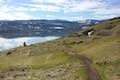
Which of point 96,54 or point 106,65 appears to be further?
point 96,54

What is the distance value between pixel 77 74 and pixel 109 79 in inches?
316

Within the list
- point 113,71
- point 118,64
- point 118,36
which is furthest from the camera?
point 118,36

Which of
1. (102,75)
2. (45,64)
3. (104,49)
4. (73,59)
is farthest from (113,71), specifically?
(104,49)

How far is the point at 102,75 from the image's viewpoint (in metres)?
57.8

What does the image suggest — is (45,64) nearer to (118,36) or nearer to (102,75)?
(102,75)

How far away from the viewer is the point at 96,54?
92.6m

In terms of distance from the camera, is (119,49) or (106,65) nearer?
(106,65)

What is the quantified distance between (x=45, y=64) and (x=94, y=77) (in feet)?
113

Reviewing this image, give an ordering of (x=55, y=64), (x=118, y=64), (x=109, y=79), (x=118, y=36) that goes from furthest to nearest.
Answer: (x=118, y=36), (x=55, y=64), (x=118, y=64), (x=109, y=79)

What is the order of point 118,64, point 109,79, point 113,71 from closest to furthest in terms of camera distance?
point 109,79, point 113,71, point 118,64

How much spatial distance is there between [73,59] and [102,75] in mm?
27367

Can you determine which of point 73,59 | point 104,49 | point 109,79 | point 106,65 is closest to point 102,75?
point 109,79

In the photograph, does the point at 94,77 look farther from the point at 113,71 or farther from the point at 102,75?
the point at 113,71

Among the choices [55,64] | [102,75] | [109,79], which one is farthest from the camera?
[55,64]
